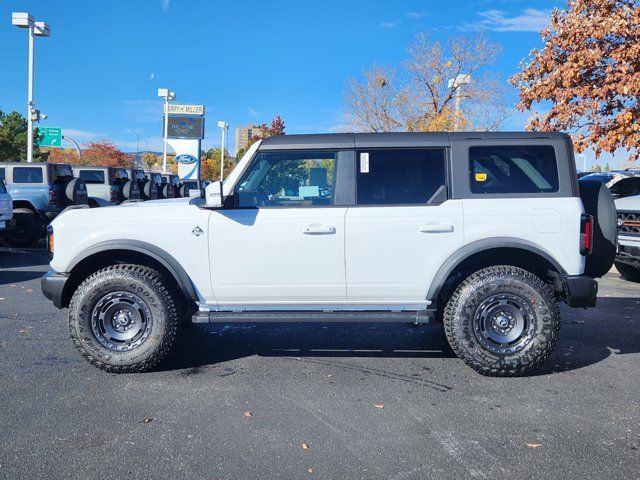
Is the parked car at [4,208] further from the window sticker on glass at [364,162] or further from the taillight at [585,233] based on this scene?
the taillight at [585,233]

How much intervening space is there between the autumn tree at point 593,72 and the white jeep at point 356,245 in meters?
6.94

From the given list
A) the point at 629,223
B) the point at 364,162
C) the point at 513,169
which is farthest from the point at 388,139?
the point at 629,223

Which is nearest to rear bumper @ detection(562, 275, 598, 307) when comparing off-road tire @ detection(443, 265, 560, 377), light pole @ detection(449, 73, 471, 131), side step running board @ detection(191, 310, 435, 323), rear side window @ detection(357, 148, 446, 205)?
off-road tire @ detection(443, 265, 560, 377)

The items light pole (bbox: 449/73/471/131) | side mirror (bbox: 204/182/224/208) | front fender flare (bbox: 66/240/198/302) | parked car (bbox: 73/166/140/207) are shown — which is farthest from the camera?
light pole (bbox: 449/73/471/131)

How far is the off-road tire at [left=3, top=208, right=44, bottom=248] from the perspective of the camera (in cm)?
1325

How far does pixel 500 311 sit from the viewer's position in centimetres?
452

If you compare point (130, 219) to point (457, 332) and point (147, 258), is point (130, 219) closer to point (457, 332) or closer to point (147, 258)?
point (147, 258)

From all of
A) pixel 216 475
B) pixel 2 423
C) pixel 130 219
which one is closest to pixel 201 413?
pixel 216 475

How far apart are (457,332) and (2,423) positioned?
337cm

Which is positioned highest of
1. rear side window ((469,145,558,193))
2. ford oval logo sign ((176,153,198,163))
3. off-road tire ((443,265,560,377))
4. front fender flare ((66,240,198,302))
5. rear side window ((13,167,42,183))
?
ford oval logo sign ((176,153,198,163))

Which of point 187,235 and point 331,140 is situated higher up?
point 331,140

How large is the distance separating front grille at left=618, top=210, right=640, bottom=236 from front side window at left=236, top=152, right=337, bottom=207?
205 inches

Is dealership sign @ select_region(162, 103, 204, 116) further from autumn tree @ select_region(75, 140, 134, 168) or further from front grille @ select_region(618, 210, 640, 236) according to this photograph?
front grille @ select_region(618, 210, 640, 236)

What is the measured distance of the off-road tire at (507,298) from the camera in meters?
4.42
